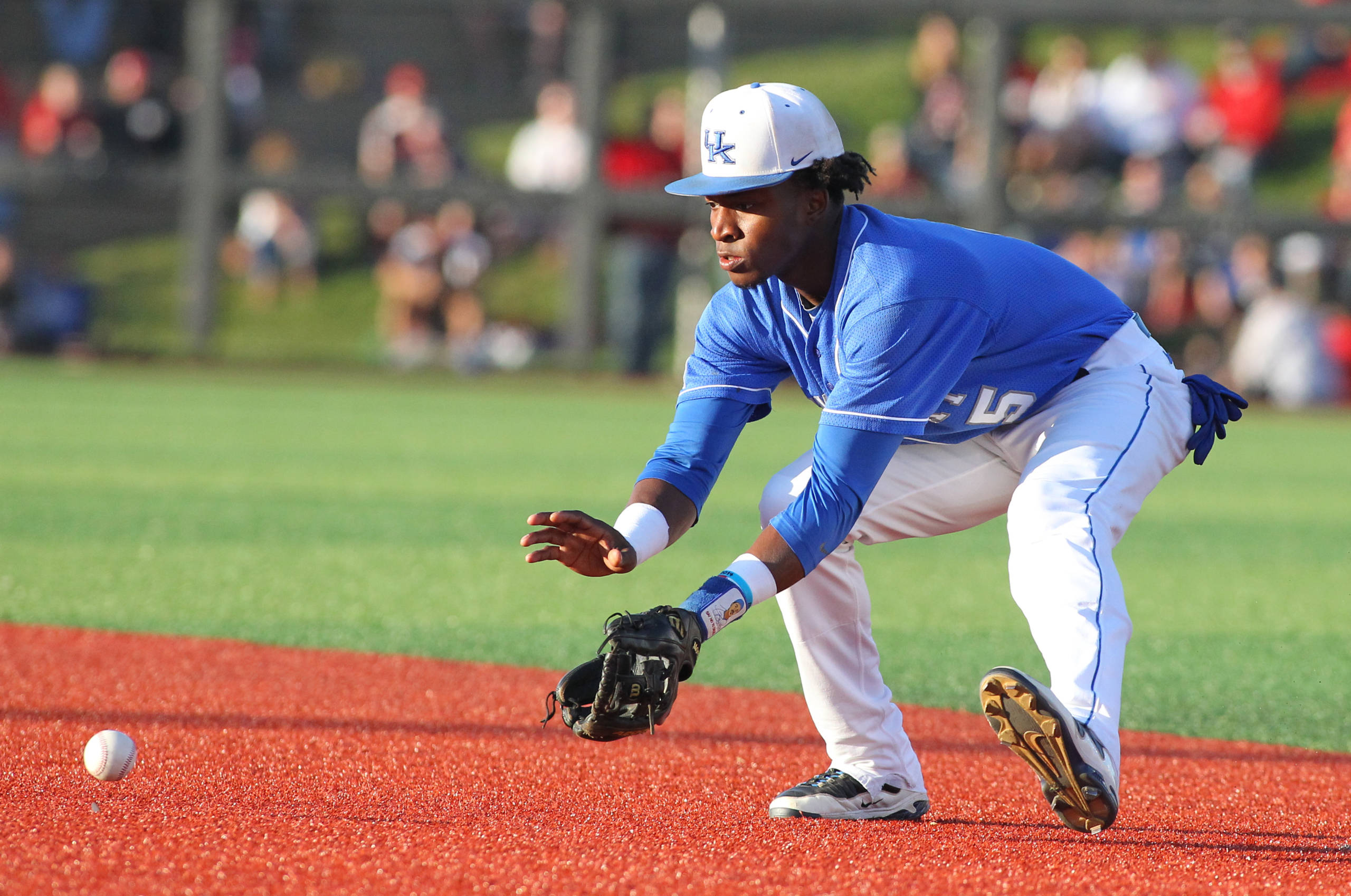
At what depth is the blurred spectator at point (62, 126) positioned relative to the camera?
48.6ft

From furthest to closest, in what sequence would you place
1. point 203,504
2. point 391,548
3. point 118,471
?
point 118,471 → point 203,504 → point 391,548

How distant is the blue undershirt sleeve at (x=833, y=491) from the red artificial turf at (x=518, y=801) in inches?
22.5

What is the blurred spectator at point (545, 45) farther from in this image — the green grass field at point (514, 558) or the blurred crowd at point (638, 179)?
the green grass field at point (514, 558)

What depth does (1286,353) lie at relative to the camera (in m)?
14.6

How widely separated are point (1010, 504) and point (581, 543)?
883mm

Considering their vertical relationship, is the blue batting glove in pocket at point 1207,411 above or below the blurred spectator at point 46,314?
above

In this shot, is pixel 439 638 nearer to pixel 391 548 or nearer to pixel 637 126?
pixel 391 548

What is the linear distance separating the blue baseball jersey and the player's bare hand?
462 mm

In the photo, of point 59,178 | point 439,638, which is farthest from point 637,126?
point 439,638

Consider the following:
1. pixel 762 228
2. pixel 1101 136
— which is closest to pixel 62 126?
pixel 1101 136

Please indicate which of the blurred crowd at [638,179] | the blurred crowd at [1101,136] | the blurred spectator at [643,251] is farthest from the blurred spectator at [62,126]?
the blurred crowd at [1101,136]

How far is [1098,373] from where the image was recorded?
3293 millimetres

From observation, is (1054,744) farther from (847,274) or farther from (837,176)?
(837,176)

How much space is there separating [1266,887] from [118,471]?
7009mm
